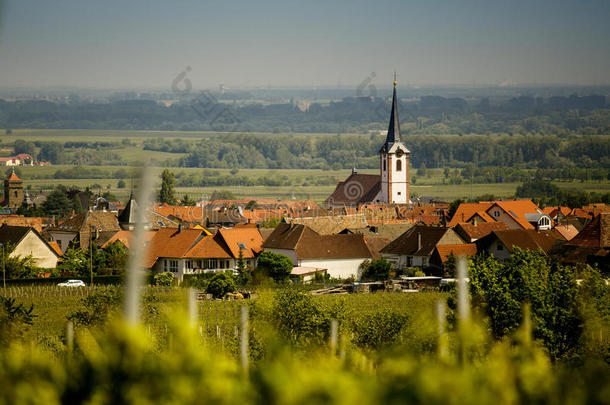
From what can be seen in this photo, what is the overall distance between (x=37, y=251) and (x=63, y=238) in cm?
931

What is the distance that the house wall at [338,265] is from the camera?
44.0 m

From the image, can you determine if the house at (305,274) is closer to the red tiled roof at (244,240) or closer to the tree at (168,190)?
the red tiled roof at (244,240)

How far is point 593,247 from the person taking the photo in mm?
31531

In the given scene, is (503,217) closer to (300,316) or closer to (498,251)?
(498,251)

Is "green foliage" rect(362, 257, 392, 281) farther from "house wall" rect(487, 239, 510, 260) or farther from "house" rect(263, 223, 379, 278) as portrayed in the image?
"house wall" rect(487, 239, 510, 260)

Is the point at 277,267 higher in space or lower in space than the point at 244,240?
lower

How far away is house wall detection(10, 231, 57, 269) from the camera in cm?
4441

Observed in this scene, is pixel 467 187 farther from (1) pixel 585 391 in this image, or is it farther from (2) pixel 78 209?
(1) pixel 585 391

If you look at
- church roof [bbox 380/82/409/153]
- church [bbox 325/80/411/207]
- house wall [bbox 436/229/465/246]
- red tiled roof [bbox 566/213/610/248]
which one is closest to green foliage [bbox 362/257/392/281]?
house wall [bbox 436/229/465/246]

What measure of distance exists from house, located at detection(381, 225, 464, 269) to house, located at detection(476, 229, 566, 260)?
2133 mm

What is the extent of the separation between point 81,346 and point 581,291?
14.4m

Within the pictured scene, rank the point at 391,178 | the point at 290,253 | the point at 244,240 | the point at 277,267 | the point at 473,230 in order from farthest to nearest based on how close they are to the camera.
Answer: the point at 391,178 → the point at 244,240 → the point at 473,230 → the point at 290,253 → the point at 277,267

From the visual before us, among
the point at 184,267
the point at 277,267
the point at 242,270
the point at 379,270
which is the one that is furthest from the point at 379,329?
the point at 184,267

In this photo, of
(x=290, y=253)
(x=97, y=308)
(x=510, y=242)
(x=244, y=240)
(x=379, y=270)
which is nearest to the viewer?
(x=97, y=308)
